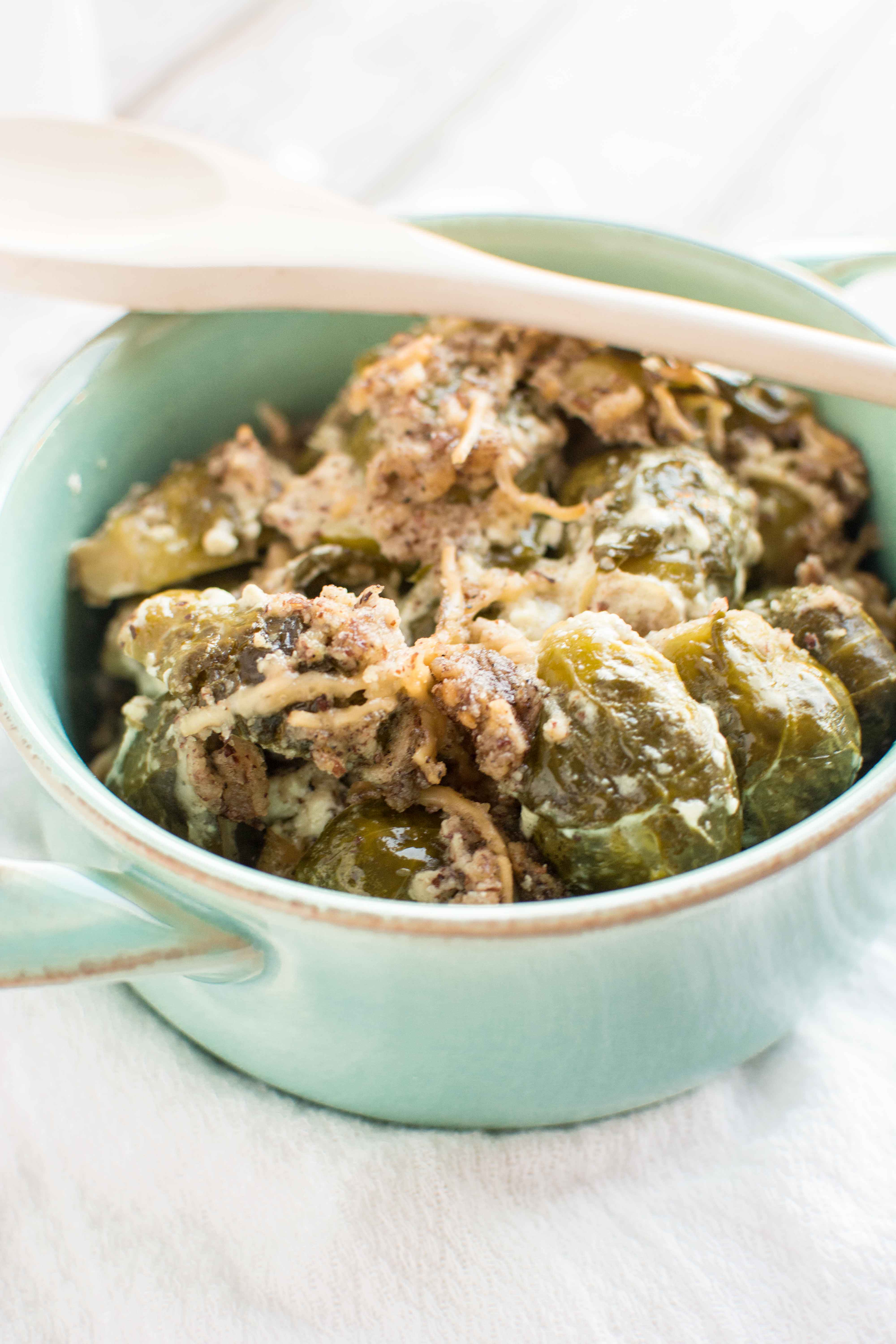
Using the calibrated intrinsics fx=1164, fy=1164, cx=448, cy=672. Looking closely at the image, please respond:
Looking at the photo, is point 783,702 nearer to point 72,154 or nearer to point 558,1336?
point 558,1336

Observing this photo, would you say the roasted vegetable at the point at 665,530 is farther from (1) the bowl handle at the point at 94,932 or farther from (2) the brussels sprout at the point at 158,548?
(1) the bowl handle at the point at 94,932

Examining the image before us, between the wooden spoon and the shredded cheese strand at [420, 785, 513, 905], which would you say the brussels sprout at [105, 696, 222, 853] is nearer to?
the shredded cheese strand at [420, 785, 513, 905]

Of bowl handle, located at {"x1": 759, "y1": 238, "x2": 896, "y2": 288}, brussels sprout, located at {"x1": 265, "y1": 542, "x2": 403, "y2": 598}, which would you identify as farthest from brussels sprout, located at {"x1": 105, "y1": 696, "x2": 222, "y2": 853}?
bowl handle, located at {"x1": 759, "y1": 238, "x2": 896, "y2": 288}

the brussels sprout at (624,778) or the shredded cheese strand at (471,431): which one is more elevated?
the shredded cheese strand at (471,431)

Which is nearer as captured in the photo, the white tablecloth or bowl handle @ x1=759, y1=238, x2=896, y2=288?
Answer: the white tablecloth

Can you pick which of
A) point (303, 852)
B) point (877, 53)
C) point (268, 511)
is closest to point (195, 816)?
point (303, 852)

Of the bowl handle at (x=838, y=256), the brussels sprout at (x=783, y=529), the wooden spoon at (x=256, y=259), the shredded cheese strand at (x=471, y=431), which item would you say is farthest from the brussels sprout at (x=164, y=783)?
the bowl handle at (x=838, y=256)
